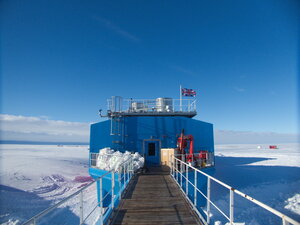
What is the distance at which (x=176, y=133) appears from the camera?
14.1 meters

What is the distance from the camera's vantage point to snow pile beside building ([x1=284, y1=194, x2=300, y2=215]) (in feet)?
38.8

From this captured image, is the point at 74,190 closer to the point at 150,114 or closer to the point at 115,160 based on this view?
the point at 115,160

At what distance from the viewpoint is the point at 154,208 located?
506 centimetres

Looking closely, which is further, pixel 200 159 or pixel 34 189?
pixel 34 189

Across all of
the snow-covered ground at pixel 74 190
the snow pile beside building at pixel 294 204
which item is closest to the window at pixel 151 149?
the snow-covered ground at pixel 74 190

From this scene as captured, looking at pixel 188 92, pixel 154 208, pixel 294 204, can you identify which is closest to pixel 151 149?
pixel 188 92

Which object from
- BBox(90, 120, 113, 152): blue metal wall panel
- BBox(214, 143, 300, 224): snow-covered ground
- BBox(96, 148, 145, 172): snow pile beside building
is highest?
BBox(90, 120, 113, 152): blue metal wall panel

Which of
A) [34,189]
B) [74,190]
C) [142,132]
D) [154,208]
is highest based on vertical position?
[142,132]

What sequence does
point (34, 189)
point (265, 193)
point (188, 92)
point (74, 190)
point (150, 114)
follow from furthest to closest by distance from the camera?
point (74, 190) < point (34, 189) < point (188, 92) < point (265, 193) < point (150, 114)

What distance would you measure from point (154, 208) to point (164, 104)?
11885 mm

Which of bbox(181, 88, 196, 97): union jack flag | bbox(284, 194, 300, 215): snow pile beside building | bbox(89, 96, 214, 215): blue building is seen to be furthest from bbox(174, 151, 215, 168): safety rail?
bbox(284, 194, 300, 215): snow pile beside building

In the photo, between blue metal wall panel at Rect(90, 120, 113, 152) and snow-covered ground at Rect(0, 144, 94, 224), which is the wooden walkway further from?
snow-covered ground at Rect(0, 144, 94, 224)

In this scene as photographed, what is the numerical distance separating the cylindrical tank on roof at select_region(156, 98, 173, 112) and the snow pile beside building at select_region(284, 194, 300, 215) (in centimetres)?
1190

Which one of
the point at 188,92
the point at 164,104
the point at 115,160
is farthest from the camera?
the point at 188,92
